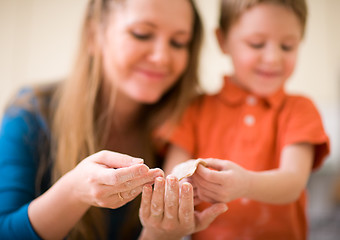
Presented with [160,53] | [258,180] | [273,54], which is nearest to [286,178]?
[258,180]

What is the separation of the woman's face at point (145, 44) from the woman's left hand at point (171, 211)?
0.38 metres

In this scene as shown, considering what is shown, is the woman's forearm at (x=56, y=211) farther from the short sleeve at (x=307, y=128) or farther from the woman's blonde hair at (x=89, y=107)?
the short sleeve at (x=307, y=128)

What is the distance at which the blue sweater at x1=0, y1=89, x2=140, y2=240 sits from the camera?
653 millimetres

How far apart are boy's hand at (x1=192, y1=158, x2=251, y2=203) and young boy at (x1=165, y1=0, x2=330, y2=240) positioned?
0.32 ft

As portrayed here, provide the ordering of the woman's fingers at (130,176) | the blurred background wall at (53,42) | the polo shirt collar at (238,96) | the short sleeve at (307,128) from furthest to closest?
the blurred background wall at (53,42), the polo shirt collar at (238,96), the short sleeve at (307,128), the woman's fingers at (130,176)

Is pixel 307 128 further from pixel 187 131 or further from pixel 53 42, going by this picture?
pixel 53 42

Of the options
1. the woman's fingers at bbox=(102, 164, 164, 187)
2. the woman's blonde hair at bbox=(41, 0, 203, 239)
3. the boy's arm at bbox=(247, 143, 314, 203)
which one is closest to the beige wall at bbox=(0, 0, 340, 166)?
the woman's blonde hair at bbox=(41, 0, 203, 239)

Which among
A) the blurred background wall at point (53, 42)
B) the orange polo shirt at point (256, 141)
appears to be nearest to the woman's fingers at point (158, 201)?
the orange polo shirt at point (256, 141)

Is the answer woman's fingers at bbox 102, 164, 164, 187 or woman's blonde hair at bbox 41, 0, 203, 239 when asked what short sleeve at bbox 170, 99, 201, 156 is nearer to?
woman's blonde hair at bbox 41, 0, 203, 239

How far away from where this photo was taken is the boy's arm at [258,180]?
0.56 meters

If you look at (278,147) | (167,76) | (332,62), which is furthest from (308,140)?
(332,62)

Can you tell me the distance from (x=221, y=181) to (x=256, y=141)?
0.29 m

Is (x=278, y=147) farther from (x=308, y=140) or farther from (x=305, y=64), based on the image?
(x=305, y=64)

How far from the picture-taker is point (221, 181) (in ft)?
1.80
